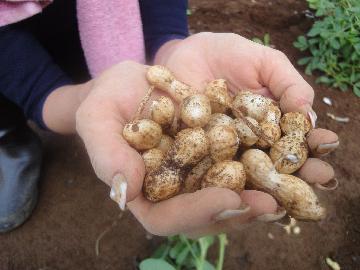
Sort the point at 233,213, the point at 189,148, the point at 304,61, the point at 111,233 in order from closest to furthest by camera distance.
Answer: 1. the point at 233,213
2. the point at 189,148
3. the point at 111,233
4. the point at 304,61

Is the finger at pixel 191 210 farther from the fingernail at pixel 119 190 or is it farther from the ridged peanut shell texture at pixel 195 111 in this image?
the ridged peanut shell texture at pixel 195 111

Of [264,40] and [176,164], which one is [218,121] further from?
[264,40]

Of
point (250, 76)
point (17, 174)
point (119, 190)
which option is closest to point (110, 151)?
point (119, 190)

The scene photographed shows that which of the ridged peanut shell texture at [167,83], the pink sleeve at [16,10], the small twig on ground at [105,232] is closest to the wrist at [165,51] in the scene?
the ridged peanut shell texture at [167,83]

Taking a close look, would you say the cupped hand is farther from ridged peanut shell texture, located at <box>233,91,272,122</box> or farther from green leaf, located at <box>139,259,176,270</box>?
green leaf, located at <box>139,259,176,270</box>

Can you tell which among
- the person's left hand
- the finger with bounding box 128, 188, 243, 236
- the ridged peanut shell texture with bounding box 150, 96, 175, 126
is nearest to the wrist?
the person's left hand

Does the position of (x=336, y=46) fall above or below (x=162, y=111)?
below

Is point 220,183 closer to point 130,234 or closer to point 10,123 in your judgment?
point 130,234
